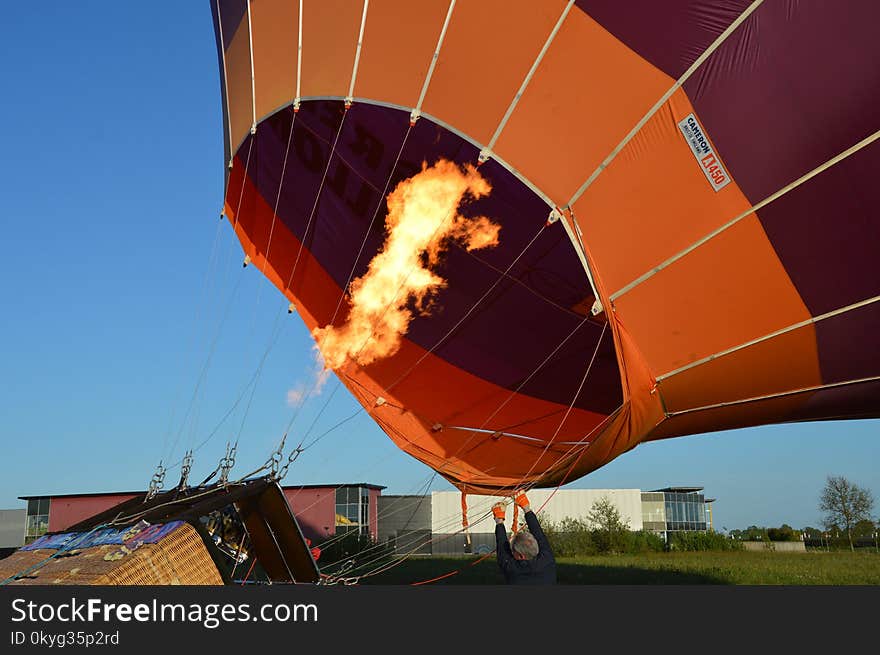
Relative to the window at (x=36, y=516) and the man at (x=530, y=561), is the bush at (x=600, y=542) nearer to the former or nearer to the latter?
the man at (x=530, y=561)

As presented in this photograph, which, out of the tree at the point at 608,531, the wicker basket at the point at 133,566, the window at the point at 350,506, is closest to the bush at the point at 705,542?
the tree at the point at 608,531

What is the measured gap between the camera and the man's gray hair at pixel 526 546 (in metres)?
4.58

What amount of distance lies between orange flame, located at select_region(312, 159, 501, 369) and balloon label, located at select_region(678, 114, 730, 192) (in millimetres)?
1735

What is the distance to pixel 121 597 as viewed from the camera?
278cm

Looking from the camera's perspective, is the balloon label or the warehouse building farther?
the warehouse building

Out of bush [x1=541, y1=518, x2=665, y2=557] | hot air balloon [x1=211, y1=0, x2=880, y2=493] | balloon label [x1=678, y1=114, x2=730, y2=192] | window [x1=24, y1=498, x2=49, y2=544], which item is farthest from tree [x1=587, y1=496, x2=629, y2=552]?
window [x1=24, y1=498, x2=49, y2=544]

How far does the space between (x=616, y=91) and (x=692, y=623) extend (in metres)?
3.15

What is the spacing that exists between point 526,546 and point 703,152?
2.57 m

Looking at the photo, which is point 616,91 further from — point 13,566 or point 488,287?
point 13,566

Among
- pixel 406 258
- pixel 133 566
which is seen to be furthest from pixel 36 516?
pixel 133 566

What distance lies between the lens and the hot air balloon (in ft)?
14.2

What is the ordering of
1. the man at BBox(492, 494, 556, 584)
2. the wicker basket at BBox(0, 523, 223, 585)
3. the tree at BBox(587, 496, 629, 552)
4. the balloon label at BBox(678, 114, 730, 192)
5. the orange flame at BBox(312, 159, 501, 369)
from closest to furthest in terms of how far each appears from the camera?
the wicker basket at BBox(0, 523, 223, 585), the balloon label at BBox(678, 114, 730, 192), the man at BBox(492, 494, 556, 584), the orange flame at BBox(312, 159, 501, 369), the tree at BBox(587, 496, 629, 552)

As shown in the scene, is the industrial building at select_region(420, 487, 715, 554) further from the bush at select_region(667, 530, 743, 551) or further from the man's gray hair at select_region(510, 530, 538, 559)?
the man's gray hair at select_region(510, 530, 538, 559)

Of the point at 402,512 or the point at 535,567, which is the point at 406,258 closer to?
the point at 535,567
